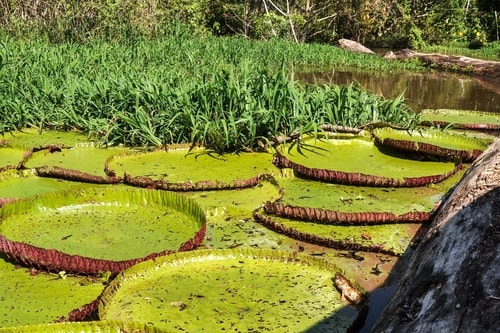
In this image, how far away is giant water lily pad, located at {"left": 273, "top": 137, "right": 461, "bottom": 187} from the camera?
11.7 ft

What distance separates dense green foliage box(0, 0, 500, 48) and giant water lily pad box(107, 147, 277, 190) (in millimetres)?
5528

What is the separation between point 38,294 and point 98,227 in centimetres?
66

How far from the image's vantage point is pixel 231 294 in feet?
7.54

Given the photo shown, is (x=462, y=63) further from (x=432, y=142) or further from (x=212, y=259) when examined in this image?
(x=212, y=259)

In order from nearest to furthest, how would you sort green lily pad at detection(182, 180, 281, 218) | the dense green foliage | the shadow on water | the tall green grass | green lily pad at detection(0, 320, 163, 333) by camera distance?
green lily pad at detection(0, 320, 163, 333), the shadow on water, green lily pad at detection(182, 180, 281, 218), the tall green grass, the dense green foliage

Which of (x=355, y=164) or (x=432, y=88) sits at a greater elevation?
(x=355, y=164)

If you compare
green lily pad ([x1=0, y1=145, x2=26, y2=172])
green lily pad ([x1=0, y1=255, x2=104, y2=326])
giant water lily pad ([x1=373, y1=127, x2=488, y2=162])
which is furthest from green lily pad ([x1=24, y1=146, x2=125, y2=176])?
giant water lily pad ([x1=373, y1=127, x2=488, y2=162])

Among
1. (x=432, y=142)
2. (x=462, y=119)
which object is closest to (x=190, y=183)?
(x=432, y=142)

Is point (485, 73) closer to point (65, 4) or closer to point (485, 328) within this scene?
point (65, 4)

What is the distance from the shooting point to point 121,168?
3879 mm

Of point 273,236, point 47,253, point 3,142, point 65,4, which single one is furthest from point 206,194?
point 65,4

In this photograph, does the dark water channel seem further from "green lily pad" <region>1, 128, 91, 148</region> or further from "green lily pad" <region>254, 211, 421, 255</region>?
"green lily pad" <region>254, 211, 421, 255</region>

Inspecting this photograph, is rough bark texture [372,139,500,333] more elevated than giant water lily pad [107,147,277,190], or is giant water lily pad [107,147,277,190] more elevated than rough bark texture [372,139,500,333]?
rough bark texture [372,139,500,333]

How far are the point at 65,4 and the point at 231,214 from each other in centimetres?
776
